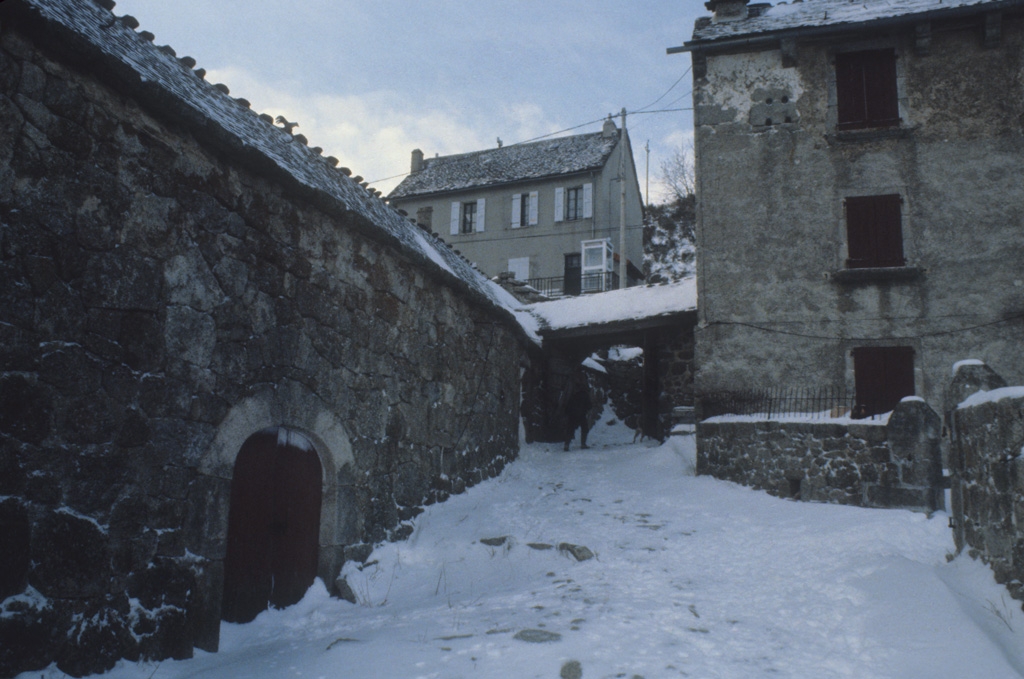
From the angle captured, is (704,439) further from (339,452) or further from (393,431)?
(339,452)

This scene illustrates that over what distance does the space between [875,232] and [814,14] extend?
13.2 feet

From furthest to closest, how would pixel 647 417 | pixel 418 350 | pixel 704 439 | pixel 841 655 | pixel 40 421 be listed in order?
1. pixel 647 417
2. pixel 704 439
3. pixel 418 350
4. pixel 841 655
5. pixel 40 421

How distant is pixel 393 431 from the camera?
665 cm

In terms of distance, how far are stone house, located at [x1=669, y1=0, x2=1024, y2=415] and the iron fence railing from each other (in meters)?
0.13

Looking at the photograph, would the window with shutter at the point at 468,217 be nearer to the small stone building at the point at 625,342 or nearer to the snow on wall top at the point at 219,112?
the small stone building at the point at 625,342

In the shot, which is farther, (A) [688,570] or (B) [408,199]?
(B) [408,199]

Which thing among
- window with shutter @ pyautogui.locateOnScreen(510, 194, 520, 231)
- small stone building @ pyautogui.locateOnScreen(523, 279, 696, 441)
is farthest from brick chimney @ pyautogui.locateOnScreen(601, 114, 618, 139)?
small stone building @ pyautogui.locateOnScreen(523, 279, 696, 441)

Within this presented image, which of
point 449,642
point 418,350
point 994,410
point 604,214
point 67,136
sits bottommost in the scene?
point 449,642

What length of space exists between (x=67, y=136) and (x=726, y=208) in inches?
377

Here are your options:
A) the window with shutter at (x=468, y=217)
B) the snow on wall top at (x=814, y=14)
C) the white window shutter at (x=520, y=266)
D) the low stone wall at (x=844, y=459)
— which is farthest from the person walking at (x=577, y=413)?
the window with shutter at (x=468, y=217)

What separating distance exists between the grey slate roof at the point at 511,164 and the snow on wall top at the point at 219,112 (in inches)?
769

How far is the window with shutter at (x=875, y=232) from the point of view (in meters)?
10.5

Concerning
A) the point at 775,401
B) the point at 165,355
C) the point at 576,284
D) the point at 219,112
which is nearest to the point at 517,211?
the point at 576,284

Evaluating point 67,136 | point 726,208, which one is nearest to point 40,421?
point 67,136
